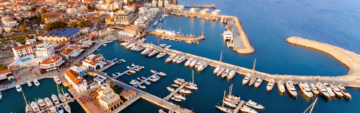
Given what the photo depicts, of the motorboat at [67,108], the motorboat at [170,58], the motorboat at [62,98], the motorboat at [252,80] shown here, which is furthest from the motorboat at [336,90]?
the motorboat at [62,98]

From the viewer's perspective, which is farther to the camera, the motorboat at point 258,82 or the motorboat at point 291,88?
the motorboat at point 258,82

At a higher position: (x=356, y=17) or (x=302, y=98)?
(x=356, y=17)

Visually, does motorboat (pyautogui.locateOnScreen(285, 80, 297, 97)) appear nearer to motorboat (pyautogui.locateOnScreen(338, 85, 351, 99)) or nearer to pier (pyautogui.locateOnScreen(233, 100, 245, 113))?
motorboat (pyautogui.locateOnScreen(338, 85, 351, 99))

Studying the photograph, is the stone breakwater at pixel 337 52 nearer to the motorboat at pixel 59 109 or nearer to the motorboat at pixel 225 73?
the motorboat at pixel 225 73

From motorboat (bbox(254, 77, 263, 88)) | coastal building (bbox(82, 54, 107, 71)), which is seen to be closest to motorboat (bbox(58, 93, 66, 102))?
coastal building (bbox(82, 54, 107, 71))

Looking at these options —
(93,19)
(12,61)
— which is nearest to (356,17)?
(93,19)

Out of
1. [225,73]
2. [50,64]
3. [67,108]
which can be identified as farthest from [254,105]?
[50,64]

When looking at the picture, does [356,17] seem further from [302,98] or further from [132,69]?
[132,69]

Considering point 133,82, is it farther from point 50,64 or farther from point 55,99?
point 50,64
